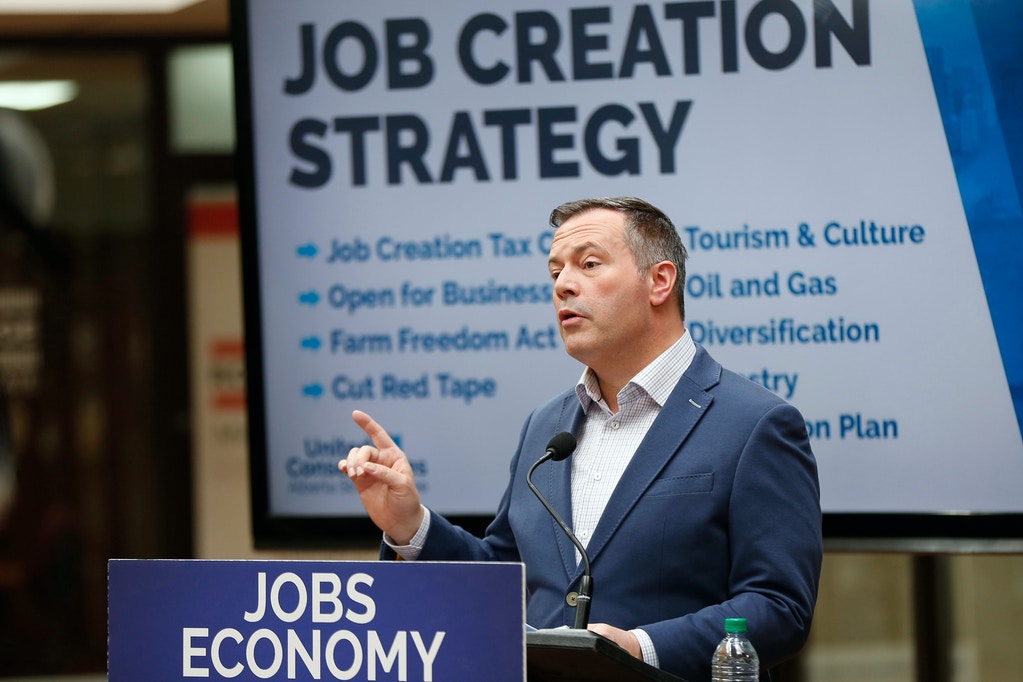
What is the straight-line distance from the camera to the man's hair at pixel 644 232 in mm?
2979

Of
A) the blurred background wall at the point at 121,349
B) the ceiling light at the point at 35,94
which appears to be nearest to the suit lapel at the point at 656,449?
the blurred background wall at the point at 121,349

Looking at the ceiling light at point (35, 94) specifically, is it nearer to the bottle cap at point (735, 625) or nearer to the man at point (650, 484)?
the man at point (650, 484)

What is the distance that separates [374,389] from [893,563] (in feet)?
10.2

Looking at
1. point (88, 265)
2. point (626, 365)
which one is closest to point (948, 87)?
point (626, 365)

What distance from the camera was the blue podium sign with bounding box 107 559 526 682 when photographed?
2.08 meters

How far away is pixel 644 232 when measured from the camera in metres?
3.00

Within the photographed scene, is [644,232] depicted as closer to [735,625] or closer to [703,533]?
[703,533]

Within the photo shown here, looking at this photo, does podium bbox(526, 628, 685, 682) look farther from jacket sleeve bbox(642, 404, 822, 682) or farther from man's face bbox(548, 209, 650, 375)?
man's face bbox(548, 209, 650, 375)

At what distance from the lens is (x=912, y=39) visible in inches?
155

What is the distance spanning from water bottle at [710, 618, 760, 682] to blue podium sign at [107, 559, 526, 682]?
0.52m

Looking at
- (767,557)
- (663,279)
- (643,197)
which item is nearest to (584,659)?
(767,557)

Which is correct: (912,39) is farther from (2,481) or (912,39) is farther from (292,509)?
(2,481)

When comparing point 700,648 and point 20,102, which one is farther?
point 20,102

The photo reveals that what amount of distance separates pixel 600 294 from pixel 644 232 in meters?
0.18
